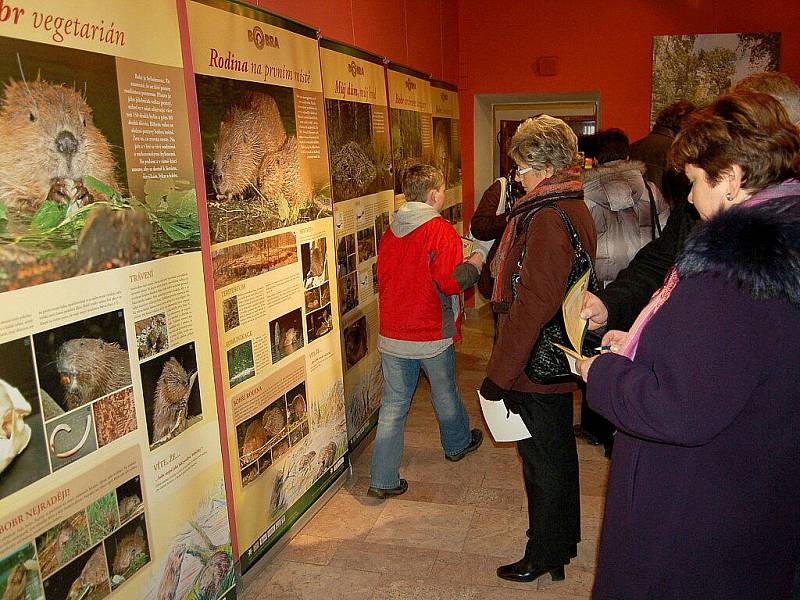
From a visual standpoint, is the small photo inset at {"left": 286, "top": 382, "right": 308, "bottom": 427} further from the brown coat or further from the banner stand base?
the brown coat

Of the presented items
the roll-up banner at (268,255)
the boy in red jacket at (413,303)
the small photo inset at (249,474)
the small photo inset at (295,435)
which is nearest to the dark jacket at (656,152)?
the boy in red jacket at (413,303)

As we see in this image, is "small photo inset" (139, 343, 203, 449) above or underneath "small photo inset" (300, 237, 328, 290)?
underneath

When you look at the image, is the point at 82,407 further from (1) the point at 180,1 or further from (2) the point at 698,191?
(2) the point at 698,191

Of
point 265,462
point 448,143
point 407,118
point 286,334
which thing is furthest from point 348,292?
point 448,143

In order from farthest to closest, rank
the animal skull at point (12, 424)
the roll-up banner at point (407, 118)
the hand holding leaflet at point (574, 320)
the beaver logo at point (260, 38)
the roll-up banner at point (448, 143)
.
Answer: the roll-up banner at point (448, 143) < the roll-up banner at point (407, 118) < the beaver logo at point (260, 38) < the hand holding leaflet at point (574, 320) < the animal skull at point (12, 424)

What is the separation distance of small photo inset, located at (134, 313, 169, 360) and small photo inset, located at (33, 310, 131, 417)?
2.5 inches

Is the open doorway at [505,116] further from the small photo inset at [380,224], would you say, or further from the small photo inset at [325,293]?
the small photo inset at [325,293]

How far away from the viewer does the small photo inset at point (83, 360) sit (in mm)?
1749

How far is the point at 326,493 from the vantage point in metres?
3.64

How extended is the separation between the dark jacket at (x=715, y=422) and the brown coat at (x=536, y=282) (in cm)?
79

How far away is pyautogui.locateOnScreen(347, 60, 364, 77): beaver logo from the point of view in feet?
12.5

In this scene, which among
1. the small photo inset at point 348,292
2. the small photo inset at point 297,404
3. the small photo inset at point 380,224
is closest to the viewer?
the small photo inset at point 297,404

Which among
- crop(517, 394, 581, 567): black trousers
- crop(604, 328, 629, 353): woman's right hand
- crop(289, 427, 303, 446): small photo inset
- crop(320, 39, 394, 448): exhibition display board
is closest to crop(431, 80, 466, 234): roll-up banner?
crop(320, 39, 394, 448): exhibition display board

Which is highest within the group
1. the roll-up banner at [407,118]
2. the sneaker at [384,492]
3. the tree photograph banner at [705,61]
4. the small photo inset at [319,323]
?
the tree photograph banner at [705,61]
